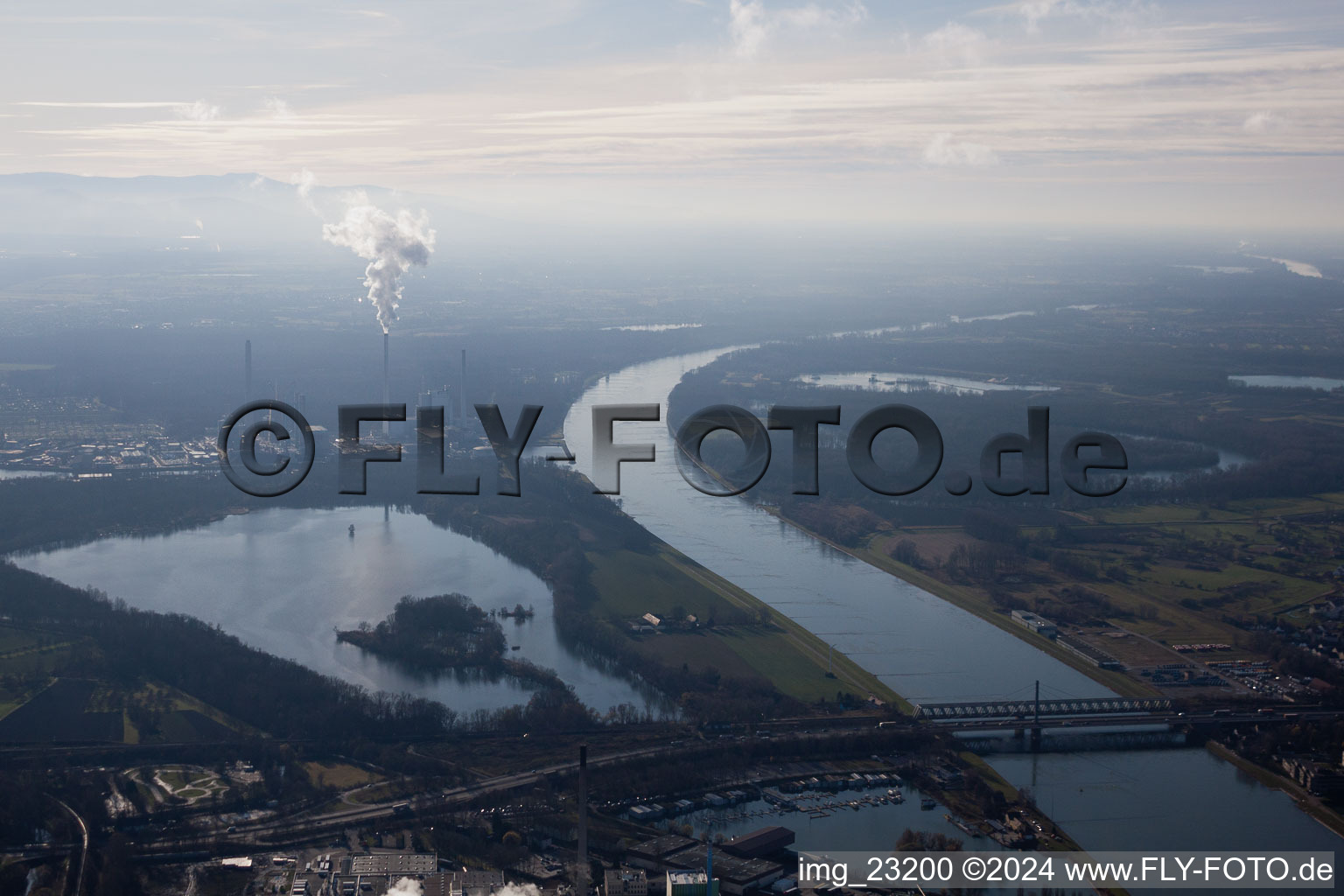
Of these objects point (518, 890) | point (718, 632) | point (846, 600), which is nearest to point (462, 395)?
point (846, 600)

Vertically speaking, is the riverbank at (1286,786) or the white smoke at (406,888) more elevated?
the white smoke at (406,888)

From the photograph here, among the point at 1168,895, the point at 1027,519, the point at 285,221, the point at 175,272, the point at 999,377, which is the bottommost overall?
the point at 1168,895

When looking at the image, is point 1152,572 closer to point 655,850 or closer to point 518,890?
point 655,850

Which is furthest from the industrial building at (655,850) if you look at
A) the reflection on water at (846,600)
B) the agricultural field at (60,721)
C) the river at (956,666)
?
the agricultural field at (60,721)

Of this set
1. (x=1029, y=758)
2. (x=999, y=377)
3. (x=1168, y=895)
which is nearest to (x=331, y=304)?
(x=999, y=377)

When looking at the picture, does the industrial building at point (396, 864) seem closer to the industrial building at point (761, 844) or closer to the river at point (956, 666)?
the industrial building at point (761, 844)

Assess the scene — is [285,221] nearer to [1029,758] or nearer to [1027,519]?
[1027,519]
